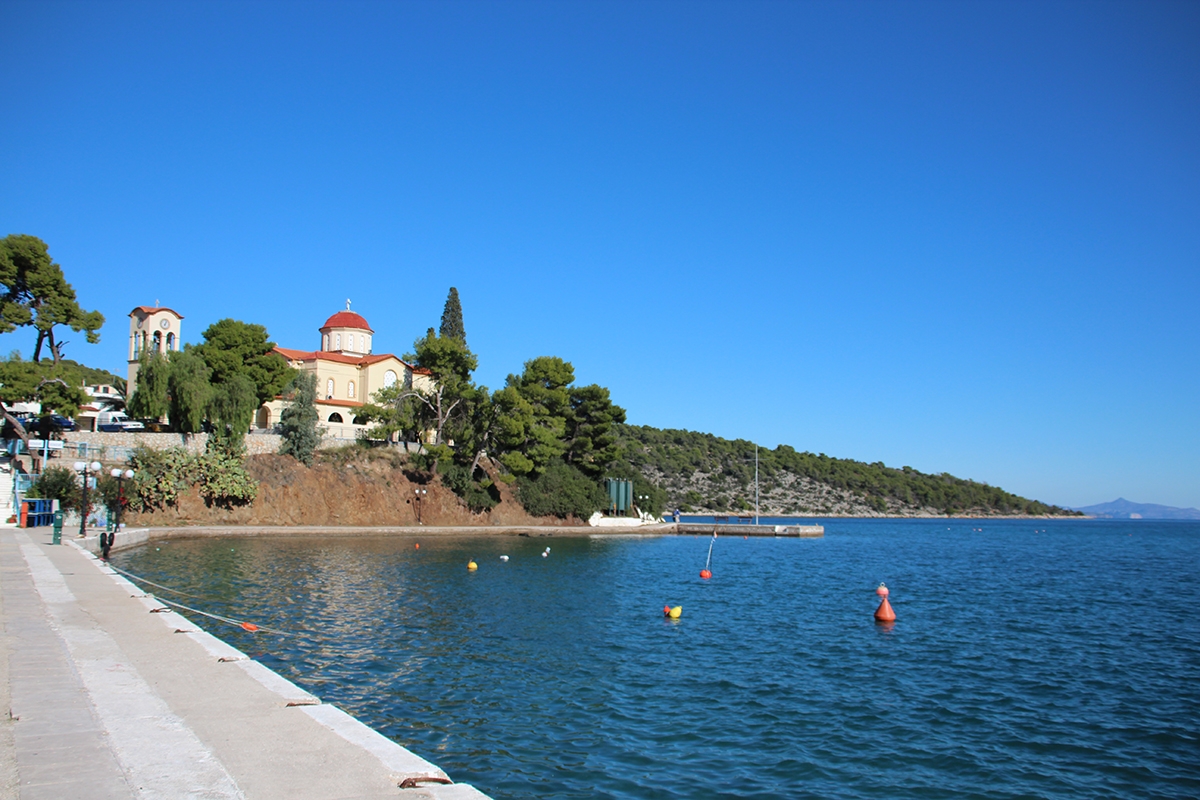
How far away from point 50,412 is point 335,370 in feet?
82.4

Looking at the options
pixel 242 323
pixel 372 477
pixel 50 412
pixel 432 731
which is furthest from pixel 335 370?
pixel 432 731

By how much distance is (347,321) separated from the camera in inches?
2864

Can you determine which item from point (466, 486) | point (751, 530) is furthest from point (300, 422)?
point (751, 530)

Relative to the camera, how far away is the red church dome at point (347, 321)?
72500mm

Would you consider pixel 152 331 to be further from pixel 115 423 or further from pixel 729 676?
pixel 729 676

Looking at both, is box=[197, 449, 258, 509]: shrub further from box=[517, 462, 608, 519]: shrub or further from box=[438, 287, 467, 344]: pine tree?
box=[438, 287, 467, 344]: pine tree

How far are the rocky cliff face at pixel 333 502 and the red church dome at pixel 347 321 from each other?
1942 cm

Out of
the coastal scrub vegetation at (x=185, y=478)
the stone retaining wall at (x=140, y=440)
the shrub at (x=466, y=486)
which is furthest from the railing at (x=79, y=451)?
the shrub at (x=466, y=486)

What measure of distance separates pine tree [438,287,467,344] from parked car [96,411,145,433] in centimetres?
2795

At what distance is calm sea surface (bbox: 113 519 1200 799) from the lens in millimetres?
10328

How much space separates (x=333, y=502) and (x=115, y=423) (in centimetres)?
2430

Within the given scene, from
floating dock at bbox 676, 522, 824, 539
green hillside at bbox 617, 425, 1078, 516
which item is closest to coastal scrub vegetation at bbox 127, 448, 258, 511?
floating dock at bbox 676, 522, 824, 539

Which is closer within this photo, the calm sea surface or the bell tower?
the calm sea surface

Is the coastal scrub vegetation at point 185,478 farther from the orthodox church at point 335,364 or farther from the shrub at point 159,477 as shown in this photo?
the orthodox church at point 335,364
